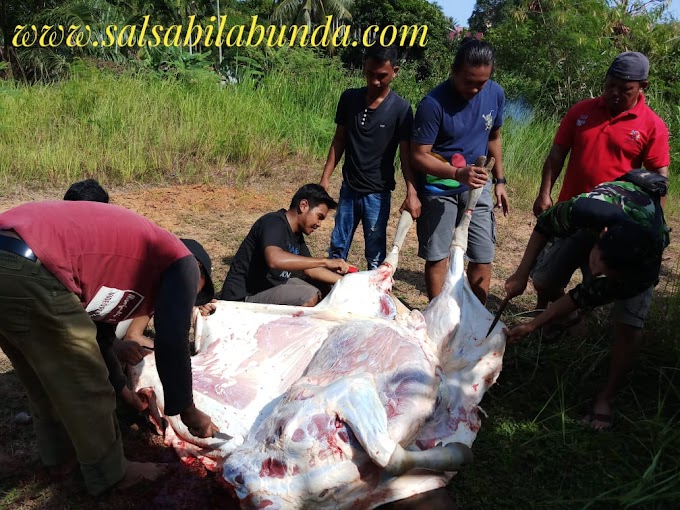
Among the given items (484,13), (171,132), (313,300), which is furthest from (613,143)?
(484,13)

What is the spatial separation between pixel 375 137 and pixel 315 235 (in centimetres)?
210

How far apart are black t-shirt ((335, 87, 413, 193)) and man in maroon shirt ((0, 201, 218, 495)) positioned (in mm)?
2219

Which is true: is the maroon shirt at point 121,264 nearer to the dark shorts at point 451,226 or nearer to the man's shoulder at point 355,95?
the dark shorts at point 451,226

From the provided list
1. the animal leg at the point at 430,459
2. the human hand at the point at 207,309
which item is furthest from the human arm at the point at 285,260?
the animal leg at the point at 430,459

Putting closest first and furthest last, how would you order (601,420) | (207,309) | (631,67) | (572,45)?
(601,420), (207,309), (631,67), (572,45)

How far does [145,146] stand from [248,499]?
635 cm

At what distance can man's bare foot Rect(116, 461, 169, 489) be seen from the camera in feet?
8.00

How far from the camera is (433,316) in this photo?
9.98 ft

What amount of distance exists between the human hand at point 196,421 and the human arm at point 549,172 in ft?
9.05

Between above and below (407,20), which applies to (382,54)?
below

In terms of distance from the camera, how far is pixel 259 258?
380 cm

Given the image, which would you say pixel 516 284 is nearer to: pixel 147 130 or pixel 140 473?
pixel 140 473

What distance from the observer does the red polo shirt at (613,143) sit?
11.7 feet

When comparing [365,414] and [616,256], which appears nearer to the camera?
[365,414]
